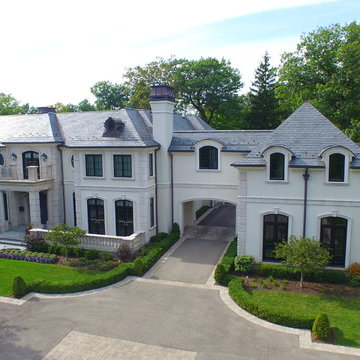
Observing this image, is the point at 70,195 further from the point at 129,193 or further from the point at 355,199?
the point at 355,199

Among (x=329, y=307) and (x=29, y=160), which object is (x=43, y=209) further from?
(x=329, y=307)

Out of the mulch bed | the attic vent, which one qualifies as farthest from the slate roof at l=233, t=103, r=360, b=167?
the attic vent

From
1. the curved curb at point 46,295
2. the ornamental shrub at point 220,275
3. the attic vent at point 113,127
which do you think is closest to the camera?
the curved curb at point 46,295

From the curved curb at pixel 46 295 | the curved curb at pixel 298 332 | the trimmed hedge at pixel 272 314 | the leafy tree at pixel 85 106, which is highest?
the leafy tree at pixel 85 106

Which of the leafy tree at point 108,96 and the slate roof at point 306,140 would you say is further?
the leafy tree at point 108,96

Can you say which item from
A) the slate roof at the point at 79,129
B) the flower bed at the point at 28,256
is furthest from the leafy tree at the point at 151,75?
the flower bed at the point at 28,256

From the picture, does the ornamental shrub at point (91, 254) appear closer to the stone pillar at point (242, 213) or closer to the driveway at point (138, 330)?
the driveway at point (138, 330)

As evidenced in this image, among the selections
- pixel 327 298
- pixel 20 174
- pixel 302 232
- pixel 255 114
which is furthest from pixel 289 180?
pixel 255 114

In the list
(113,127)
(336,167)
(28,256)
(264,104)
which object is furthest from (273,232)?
(264,104)
